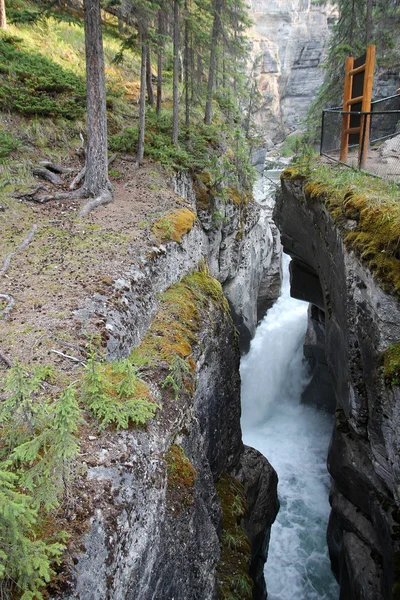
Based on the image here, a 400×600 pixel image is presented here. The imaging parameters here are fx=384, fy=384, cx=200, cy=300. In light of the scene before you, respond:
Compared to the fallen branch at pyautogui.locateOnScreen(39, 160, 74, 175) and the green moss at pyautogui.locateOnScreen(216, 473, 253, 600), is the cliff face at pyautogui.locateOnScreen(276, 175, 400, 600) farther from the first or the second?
the fallen branch at pyautogui.locateOnScreen(39, 160, 74, 175)

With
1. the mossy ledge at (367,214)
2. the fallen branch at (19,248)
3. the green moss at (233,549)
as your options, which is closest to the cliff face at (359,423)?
the mossy ledge at (367,214)

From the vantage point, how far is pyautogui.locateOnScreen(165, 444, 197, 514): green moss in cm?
502

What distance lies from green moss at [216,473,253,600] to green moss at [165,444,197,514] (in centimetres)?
247

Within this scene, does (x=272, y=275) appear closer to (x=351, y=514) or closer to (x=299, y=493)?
(x=299, y=493)

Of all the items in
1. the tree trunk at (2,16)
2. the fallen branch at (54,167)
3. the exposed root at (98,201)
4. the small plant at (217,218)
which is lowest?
the small plant at (217,218)

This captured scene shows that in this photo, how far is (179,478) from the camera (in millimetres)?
5191

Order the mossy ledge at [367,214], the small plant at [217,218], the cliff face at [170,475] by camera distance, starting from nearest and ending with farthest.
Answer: the cliff face at [170,475]
the mossy ledge at [367,214]
the small plant at [217,218]

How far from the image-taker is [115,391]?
15.9 ft

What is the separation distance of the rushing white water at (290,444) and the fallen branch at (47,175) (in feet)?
40.9

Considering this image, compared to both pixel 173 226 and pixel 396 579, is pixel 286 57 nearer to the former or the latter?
pixel 173 226

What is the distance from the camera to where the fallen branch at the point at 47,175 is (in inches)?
454

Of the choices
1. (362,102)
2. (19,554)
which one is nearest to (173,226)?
(362,102)

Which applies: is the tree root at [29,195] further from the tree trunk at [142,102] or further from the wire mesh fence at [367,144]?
the wire mesh fence at [367,144]

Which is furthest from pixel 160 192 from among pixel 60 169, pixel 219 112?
pixel 219 112
